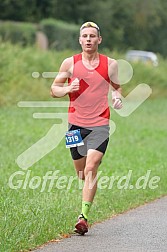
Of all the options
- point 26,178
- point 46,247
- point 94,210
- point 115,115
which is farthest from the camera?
point 115,115

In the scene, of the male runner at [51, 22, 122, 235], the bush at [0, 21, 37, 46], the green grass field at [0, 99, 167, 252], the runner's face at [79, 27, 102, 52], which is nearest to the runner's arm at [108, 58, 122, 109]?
the male runner at [51, 22, 122, 235]

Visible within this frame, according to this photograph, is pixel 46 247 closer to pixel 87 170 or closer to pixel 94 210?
pixel 87 170

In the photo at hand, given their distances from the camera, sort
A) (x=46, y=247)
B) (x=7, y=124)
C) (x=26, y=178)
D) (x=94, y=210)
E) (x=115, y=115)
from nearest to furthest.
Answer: (x=46, y=247) → (x=94, y=210) → (x=26, y=178) → (x=7, y=124) → (x=115, y=115)

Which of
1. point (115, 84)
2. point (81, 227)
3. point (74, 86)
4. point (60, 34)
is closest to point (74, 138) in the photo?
point (74, 86)

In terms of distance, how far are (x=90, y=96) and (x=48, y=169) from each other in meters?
5.26

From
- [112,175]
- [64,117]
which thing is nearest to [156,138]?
[64,117]

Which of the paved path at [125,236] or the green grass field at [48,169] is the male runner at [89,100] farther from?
the green grass field at [48,169]

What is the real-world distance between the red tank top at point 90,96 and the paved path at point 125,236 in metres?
1.16

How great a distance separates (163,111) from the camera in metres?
30.8

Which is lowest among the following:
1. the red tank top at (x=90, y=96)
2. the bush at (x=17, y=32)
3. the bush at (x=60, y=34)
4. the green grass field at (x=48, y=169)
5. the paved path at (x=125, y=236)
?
the bush at (x=60, y=34)

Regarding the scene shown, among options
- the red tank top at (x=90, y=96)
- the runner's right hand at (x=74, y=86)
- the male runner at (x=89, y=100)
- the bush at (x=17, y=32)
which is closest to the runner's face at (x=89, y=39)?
the male runner at (x=89, y=100)

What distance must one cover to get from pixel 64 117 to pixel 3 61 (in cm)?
667

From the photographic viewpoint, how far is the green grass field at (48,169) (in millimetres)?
9008

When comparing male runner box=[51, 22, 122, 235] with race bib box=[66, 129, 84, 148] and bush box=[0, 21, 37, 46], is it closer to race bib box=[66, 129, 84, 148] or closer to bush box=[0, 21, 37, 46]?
race bib box=[66, 129, 84, 148]
